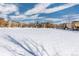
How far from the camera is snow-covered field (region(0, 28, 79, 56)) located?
3.82 ft

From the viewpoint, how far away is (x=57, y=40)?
46.3 inches

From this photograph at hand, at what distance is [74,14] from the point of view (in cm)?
118

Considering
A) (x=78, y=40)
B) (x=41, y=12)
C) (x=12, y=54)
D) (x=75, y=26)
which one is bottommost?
(x=12, y=54)

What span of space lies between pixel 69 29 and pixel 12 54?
19.2 inches

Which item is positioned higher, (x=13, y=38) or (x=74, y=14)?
(x=74, y=14)

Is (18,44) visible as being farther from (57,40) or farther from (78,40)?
(78,40)

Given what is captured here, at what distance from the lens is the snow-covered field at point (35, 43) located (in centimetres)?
116

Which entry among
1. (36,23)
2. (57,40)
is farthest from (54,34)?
(36,23)

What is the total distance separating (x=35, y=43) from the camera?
45.9 inches

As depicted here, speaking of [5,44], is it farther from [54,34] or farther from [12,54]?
[54,34]

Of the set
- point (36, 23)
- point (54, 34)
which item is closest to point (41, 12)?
point (36, 23)

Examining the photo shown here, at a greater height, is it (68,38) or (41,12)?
(41,12)

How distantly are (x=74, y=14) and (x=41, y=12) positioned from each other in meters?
0.26

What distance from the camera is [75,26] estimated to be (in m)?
1.21
